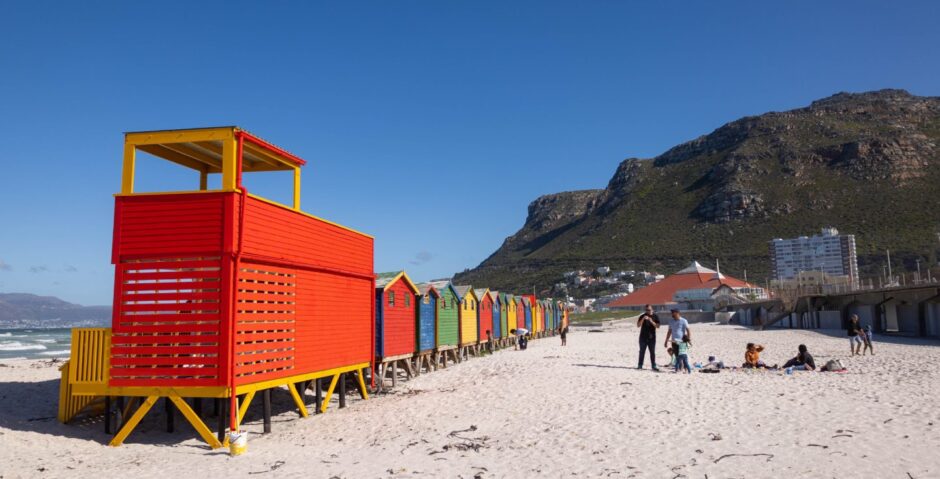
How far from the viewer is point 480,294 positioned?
30.6 metres

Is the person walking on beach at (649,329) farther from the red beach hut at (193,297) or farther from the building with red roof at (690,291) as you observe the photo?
the building with red roof at (690,291)

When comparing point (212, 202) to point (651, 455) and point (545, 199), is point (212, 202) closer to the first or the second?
point (651, 455)

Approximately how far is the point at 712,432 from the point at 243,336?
7344 mm

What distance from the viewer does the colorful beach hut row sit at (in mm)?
17656

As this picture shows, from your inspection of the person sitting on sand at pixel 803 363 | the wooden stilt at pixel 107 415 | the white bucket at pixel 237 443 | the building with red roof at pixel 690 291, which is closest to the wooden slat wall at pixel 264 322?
the white bucket at pixel 237 443

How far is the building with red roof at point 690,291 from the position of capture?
76275 mm

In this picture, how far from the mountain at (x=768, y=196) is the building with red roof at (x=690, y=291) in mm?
8013

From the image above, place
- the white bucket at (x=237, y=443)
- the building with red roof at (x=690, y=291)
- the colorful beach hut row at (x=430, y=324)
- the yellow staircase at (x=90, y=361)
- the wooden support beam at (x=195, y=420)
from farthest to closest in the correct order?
the building with red roof at (x=690, y=291)
the colorful beach hut row at (x=430, y=324)
the yellow staircase at (x=90, y=361)
the wooden support beam at (x=195, y=420)
the white bucket at (x=237, y=443)

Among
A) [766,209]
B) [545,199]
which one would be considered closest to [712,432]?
[766,209]

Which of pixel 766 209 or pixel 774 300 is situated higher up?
pixel 766 209

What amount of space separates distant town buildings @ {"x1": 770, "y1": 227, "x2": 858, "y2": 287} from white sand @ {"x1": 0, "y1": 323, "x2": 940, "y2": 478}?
260 feet

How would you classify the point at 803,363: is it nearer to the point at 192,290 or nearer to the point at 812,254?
the point at 192,290

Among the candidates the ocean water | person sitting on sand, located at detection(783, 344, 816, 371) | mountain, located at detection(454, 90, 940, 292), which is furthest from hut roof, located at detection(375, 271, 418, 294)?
mountain, located at detection(454, 90, 940, 292)

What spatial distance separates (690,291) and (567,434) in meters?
76.8
